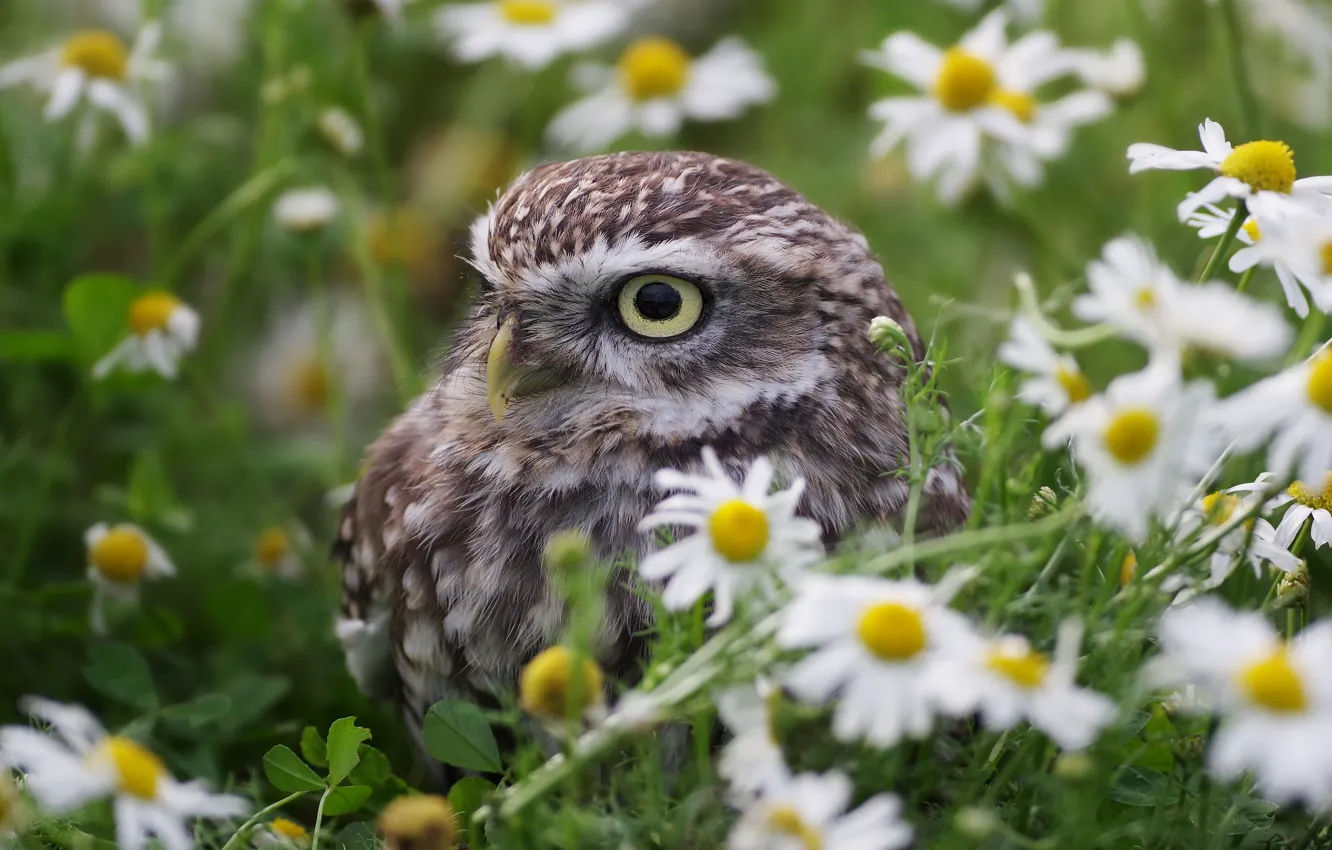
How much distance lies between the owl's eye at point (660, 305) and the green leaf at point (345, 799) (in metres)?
0.61

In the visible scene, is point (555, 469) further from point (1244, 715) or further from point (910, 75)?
point (910, 75)

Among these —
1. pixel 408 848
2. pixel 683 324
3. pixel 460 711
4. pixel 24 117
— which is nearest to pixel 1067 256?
pixel 683 324

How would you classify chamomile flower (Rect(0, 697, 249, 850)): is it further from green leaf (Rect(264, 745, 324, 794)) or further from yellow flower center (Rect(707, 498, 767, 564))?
yellow flower center (Rect(707, 498, 767, 564))

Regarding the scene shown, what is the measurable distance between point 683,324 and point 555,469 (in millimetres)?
234

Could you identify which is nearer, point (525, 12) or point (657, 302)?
point (657, 302)

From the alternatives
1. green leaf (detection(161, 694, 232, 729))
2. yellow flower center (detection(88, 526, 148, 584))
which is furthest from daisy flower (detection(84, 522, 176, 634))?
green leaf (detection(161, 694, 232, 729))

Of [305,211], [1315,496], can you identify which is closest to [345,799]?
[1315,496]

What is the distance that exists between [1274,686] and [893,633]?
0.28 meters

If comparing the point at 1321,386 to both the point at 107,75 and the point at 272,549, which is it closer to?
the point at 272,549

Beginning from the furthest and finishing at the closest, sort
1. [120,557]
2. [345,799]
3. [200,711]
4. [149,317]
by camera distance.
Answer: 1. [149,317]
2. [120,557]
3. [200,711]
4. [345,799]

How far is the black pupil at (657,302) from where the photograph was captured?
1.66 m

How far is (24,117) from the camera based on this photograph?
9.65ft

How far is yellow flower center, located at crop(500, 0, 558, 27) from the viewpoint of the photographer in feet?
9.77

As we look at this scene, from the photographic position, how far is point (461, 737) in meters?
1.54
